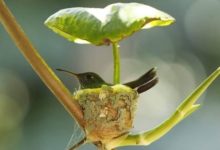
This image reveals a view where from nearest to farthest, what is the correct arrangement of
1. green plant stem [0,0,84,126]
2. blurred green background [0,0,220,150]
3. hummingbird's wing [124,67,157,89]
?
1. green plant stem [0,0,84,126]
2. hummingbird's wing [124,67,157,89]
3. blurred green background [0,0,220,150]

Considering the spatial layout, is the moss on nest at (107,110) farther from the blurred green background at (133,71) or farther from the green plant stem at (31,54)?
the blurred green background at (133,71)

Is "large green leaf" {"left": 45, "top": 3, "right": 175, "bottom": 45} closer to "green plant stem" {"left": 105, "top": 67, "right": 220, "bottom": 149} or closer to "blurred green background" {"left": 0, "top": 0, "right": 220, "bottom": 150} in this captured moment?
"green plant stem" {"left": 105, "top": 67, "right": 220, "bottom": 149}

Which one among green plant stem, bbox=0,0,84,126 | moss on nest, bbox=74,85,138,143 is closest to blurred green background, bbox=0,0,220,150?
moss on nest, bbox=74,85,138,143

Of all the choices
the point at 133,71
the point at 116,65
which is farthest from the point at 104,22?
the point at 133,71

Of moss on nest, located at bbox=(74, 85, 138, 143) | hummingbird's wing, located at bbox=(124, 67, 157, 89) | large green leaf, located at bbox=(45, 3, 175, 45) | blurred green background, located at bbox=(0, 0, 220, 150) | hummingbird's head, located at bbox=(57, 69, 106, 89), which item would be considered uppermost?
large green leaf, located at bbox=(45, 3, 175, 45)

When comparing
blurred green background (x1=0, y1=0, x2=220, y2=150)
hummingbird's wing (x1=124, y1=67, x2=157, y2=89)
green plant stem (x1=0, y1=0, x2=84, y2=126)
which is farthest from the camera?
blurred green background (x1=0, y1=0, x2=220, y2=150)

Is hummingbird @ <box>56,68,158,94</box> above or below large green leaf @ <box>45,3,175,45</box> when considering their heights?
below

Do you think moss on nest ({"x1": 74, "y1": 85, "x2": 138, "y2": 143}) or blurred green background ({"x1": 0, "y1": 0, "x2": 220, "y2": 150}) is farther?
blurred green background ({"x1": 0, "y1": 0, "x2": 220, "y2": 150})
